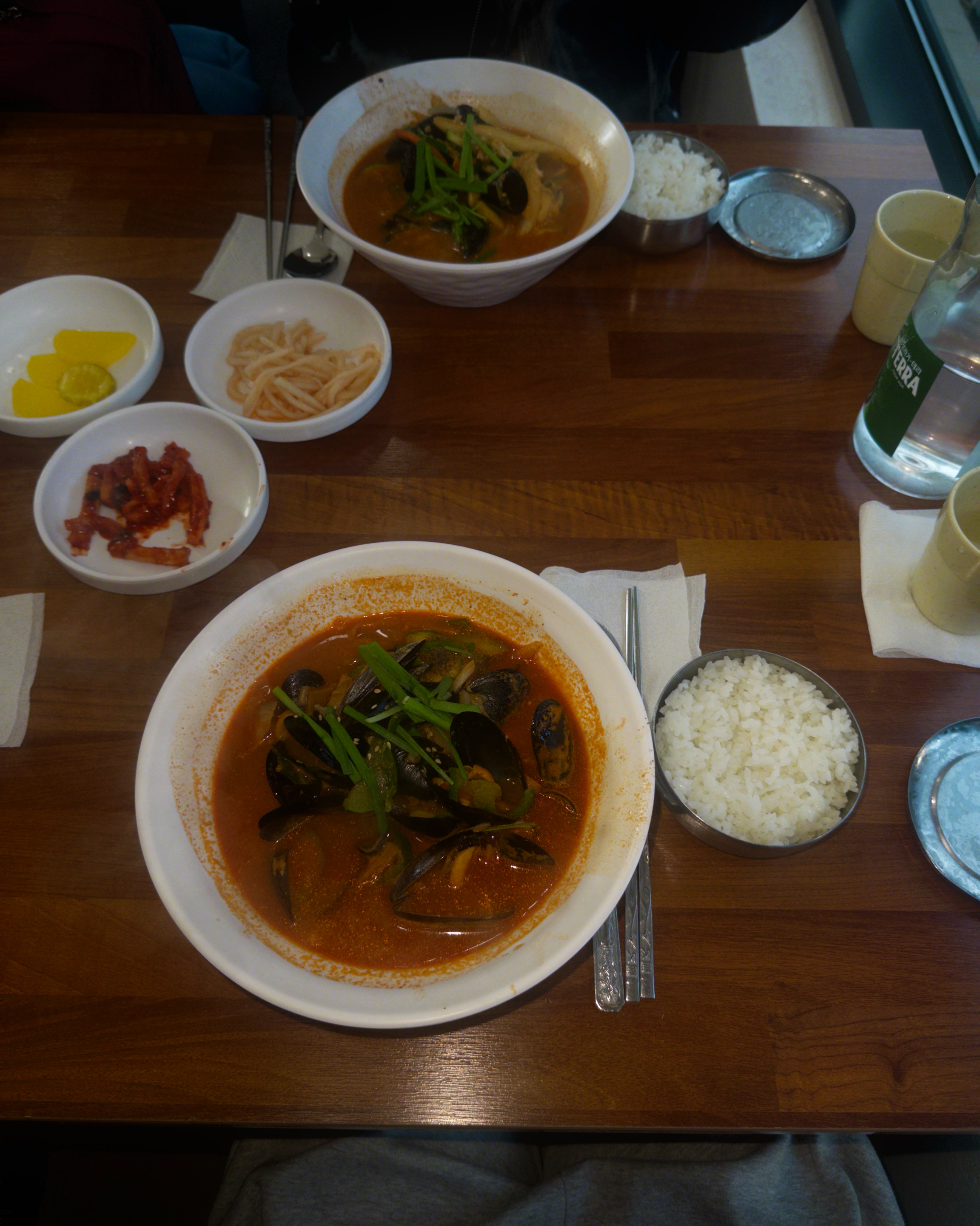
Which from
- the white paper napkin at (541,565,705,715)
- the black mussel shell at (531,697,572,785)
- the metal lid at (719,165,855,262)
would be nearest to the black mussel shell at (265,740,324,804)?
the black mussel shell at (531,697,572,785)

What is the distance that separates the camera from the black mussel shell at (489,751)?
1.35 meters

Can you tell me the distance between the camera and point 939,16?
11.7ft

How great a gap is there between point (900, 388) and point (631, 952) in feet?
4.36

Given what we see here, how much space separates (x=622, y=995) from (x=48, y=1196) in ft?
5.61

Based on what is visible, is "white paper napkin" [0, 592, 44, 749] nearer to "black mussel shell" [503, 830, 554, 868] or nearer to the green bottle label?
"black mussel shell" [503, 830, 554, 868]

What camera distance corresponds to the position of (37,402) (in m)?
2.00

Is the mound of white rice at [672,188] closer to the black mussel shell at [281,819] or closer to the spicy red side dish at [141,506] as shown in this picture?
the spicy red side dish at [141,506]

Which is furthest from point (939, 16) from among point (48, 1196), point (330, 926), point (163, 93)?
point (48, 1196)

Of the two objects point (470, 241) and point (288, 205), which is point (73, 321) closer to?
point (288, 205)

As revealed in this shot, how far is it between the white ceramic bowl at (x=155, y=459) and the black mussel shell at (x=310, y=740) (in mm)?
526

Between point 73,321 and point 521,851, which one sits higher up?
point 73,321

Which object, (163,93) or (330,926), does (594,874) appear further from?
(163,93)

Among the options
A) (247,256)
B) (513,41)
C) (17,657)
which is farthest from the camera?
(513,41)

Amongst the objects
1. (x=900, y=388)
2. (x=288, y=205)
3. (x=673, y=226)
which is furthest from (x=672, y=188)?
(x=288, y=205)
